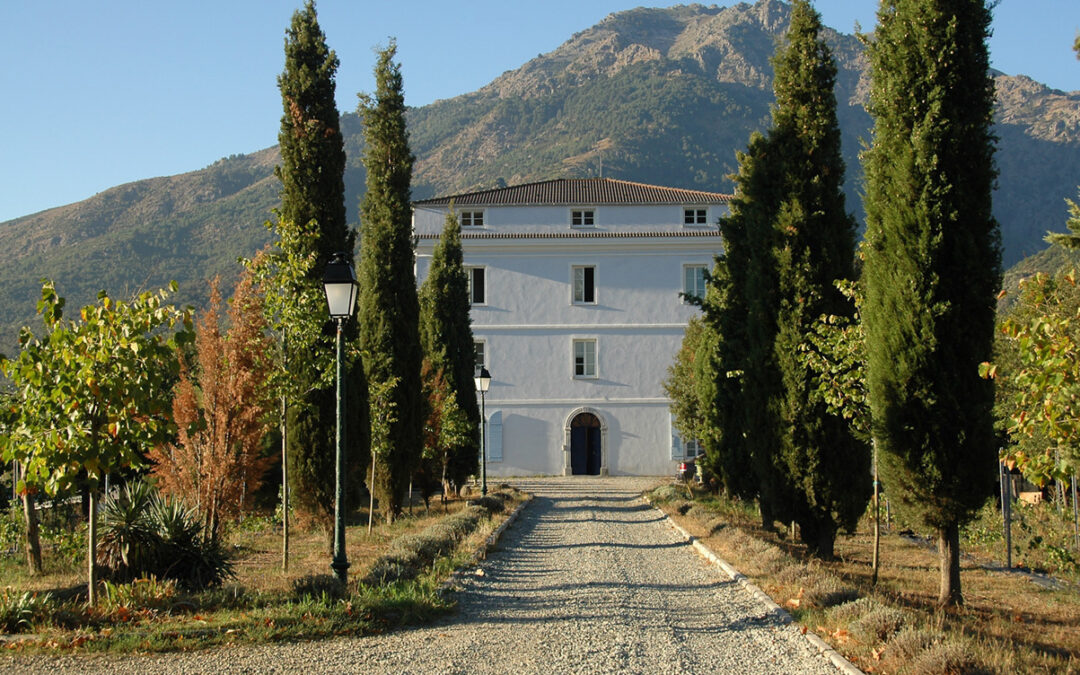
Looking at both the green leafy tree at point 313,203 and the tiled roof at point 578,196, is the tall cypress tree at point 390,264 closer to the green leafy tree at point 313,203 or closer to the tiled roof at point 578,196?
the green leafy tree at point 313,203

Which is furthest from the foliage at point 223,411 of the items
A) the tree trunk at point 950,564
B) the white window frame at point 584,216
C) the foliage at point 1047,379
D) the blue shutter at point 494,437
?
the white window frame at point 584,216

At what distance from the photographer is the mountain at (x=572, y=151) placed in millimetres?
73000

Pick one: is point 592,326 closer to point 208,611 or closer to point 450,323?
point 450,323

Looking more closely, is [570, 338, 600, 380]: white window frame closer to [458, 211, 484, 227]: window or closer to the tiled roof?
the tiled roof

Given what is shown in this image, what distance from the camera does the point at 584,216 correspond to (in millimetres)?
40000

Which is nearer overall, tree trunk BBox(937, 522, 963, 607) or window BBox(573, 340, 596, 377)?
tree trunk BBox(937, 522, 963, 607)

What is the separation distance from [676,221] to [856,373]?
29165 millimetres

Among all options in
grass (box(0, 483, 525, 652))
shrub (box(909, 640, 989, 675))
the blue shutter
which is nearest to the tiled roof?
the blue shutter

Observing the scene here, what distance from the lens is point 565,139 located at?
409 feet

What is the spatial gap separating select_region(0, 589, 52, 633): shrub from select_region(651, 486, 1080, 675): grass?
6.14 meters

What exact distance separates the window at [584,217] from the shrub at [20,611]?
3392cm

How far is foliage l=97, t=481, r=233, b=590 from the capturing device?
28.7 feet

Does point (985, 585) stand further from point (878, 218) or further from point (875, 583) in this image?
point (878, 218)

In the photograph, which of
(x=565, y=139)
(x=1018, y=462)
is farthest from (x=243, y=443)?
(x=565, y=139)
